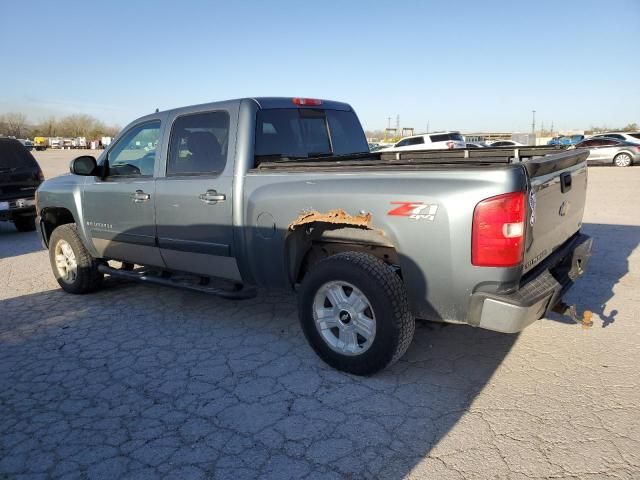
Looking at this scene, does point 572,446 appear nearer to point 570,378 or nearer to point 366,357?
point 570,378

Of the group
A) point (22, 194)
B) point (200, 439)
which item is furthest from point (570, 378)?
point (22, 194)

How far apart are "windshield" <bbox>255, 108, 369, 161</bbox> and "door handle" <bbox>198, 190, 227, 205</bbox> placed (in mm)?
430

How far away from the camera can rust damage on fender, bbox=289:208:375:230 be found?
319 centimetres

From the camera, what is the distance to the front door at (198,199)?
160 inches

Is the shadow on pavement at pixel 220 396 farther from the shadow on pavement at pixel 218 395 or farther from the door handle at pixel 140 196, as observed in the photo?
the door handle at pixel 140 196

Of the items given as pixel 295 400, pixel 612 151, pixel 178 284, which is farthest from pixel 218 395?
pixel 612 151

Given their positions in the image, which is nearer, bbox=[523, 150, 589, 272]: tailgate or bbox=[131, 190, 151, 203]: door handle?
bbox=[523, 150, 589, 272]: tailgate

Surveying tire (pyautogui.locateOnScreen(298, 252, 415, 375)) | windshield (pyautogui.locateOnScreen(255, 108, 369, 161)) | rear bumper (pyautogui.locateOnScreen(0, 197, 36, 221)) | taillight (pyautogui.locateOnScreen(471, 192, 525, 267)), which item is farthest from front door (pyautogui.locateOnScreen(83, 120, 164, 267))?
rear bumper (pyautogui.locateOnScreen(0, 197, 36, 221))

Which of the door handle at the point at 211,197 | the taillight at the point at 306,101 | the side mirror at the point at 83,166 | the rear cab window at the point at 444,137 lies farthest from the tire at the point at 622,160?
the side mirror at the point at 83,166

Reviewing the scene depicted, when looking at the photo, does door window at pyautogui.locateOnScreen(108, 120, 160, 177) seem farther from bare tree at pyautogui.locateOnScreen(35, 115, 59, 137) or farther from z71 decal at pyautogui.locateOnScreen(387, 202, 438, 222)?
bare tree at pyautogui.locateOnScreen(35, 115, 59, 137)

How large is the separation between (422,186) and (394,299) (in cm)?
74

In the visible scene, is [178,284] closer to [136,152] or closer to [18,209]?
[136,152]

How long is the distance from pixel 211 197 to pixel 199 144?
1.95 feet

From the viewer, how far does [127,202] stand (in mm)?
4867
